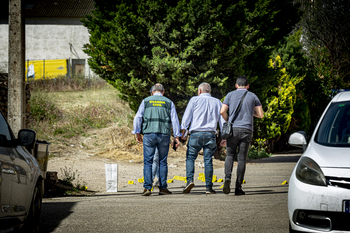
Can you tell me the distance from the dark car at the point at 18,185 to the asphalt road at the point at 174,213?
628mm

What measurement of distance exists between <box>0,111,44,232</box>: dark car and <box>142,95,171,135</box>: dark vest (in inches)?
125

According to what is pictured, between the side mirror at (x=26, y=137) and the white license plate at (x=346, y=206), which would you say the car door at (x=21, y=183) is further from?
Result: the white license plate at (x=346, y=206)

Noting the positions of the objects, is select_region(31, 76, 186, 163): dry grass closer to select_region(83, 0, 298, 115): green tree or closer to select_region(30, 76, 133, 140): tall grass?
select_region(30, 76, 133, 140): tall grass

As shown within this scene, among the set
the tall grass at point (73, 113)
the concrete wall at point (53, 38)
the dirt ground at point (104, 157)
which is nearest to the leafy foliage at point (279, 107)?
the dirt ground at point (104, 157)

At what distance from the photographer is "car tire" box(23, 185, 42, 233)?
4.50 metres

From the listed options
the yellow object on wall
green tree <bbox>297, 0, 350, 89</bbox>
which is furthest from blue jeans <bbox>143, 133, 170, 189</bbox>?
the yellow object on wall

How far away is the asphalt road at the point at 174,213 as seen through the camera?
525 centimetres

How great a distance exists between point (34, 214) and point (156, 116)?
12.2ft

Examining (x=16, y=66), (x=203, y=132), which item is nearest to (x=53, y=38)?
(x=16, y=66)

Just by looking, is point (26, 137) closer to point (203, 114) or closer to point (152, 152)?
point (152, 152)

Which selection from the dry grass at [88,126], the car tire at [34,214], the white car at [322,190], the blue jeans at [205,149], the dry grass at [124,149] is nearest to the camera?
the white car at [322,190]

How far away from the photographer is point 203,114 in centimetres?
822

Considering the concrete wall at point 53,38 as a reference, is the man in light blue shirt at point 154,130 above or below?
below

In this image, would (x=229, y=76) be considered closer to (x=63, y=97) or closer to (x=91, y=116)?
(x=91, y=116)
